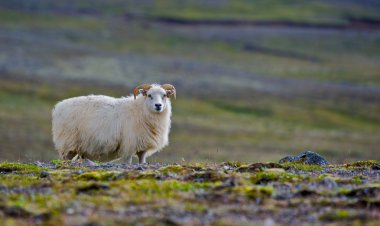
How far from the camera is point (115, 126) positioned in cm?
2152

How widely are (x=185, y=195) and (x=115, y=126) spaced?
9.48 m

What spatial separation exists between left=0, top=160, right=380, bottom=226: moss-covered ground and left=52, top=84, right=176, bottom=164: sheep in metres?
5.09

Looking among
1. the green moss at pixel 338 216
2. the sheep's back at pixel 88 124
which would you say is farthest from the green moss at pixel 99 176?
the sheep's back at pixel 88 124

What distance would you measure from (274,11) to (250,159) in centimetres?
11266

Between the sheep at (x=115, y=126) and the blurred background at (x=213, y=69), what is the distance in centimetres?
1929

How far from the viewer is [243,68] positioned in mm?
101062

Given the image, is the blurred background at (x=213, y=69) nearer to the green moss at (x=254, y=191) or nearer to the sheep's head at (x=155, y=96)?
the sheep's head at (x=155, y=96)

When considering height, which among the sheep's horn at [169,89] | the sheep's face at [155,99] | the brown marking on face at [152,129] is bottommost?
the brown marking on face at [152,129]

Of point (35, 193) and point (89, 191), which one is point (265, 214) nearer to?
point (89, 191)

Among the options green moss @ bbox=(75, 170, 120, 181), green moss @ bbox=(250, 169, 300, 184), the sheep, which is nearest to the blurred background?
the sheep

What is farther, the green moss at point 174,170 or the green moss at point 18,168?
the green moss at point 18,168

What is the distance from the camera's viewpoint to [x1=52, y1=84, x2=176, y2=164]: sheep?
21.4 m

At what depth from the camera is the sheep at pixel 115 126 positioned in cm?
2136

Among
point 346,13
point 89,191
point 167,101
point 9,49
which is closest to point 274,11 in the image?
point 346,13
